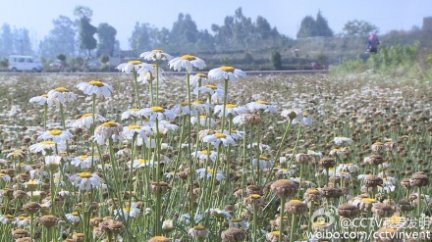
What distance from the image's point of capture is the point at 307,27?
317 feet

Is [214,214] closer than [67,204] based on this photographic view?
Yes

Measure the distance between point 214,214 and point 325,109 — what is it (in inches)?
180

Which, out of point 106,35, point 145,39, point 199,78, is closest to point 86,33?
point 106,35

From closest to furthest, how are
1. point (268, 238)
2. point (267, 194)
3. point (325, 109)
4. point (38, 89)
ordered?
1. point (268, 238)
2. point (267, 194)
3. point (325, 109)
4. point (38, 89)

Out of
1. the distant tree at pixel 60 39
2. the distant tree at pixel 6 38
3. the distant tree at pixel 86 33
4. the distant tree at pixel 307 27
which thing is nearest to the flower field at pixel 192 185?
the distant tree at pixel 86 33

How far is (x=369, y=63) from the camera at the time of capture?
61.9ft

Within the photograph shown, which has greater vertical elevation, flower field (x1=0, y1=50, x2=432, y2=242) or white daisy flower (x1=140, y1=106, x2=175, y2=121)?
white daisy flower (x1=140, y1=106, x2=175, y2=121)

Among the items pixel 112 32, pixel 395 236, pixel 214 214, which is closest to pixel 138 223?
pixel 214 214

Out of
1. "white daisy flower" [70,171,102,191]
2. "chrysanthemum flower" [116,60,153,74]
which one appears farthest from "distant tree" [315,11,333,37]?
"white daisy flower" [70,171,102,191]

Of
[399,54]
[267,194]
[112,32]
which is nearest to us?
[267,194]

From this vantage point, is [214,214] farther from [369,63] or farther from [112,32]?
[112,32]

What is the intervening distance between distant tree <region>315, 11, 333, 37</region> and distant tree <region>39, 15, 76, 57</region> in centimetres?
5319

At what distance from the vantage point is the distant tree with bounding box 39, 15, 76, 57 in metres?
128

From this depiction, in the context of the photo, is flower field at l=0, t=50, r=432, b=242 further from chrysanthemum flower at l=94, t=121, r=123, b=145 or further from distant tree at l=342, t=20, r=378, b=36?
distant tree at l=342, t=20, r=378, b=36
